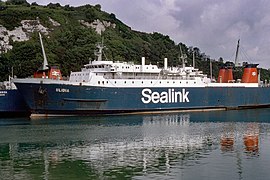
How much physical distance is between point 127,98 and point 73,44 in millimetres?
40939

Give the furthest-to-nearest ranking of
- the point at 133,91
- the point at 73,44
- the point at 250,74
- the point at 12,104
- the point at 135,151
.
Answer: the point at 73,44, the point at 250,74, the point at 133,91, the point at 12,104, the point at 135,151

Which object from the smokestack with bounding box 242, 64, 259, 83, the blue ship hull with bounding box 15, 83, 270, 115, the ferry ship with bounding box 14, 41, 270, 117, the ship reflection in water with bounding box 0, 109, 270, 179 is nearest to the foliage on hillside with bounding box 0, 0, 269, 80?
the ferry ship with bounding box 14, 41, 270, 117

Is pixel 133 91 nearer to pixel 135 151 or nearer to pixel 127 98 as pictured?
pixel 127 98

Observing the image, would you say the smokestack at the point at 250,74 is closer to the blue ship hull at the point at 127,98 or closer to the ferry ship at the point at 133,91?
Result: the ferry ship at the point at 133,91

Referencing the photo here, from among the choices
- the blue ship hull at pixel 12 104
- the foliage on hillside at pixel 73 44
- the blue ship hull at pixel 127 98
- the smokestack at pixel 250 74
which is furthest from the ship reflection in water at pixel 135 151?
the foliage on hillside at pixel 73 44

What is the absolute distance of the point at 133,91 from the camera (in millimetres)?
35406

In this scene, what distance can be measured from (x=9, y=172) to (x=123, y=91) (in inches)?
861

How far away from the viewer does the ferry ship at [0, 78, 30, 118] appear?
34.7 meters

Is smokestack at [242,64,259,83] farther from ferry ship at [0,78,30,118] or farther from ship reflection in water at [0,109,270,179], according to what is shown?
ferry ship at [0,78,30,118]

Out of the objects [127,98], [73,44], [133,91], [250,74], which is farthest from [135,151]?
[73,44]

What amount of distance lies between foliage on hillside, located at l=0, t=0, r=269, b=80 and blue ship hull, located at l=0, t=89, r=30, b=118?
12206 mm

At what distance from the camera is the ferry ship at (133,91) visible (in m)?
32.3

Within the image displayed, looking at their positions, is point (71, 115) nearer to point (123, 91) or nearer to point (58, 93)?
point (58, 93)

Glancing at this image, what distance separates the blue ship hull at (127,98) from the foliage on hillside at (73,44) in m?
12.0
